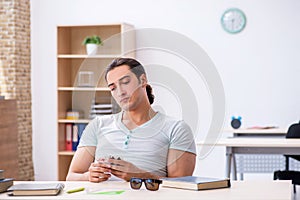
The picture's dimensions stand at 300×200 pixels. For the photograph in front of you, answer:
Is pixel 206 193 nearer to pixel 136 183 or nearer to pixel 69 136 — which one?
pixel 136 183

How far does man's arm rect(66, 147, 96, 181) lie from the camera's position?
3062 mm

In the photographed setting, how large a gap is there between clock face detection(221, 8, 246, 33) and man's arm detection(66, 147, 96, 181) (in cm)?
384

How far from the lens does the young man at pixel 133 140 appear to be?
287 centimetres

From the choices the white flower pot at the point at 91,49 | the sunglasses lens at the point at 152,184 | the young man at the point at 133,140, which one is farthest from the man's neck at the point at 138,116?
the white flower pot at the point at 91,49

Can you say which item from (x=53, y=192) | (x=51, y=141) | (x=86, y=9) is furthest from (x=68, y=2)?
(x=53, y=192)

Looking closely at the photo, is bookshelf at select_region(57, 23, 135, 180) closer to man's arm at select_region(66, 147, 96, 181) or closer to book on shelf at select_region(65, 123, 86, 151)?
book on shelf at select_region(65, 123, 86, 151)

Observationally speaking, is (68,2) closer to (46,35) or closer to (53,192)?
(46,35)

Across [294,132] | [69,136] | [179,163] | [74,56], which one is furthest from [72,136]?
[179,163]

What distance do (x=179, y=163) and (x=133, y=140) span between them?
0.82 ft

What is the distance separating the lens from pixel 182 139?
2992mm

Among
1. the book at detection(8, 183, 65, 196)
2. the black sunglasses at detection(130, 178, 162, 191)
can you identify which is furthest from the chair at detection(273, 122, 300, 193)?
the book at detection(8, 183, 65, 196)

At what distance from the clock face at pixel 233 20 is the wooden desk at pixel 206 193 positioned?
403 centimetres

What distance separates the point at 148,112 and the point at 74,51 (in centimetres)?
414

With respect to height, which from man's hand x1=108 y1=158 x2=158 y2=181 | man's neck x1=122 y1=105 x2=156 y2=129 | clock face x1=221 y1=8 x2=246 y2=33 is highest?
clock face x1=221 y1=8 x2=246 y2=33
